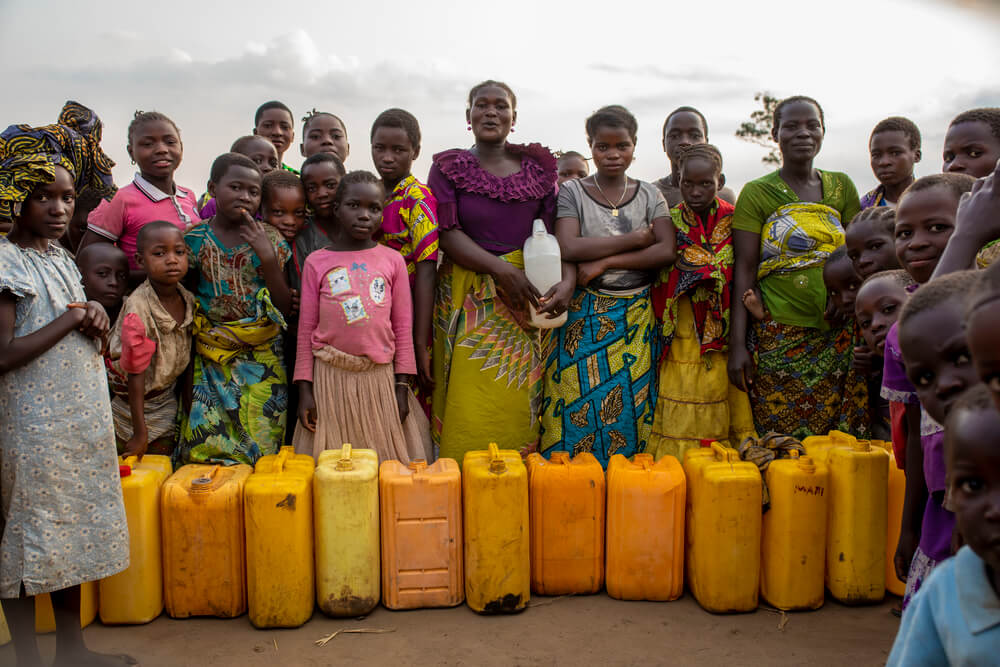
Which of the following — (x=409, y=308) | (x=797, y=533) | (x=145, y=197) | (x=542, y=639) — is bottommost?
(x=542, y=639)

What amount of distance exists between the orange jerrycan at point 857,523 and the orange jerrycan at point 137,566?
2.54 m

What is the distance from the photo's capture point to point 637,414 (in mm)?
3639

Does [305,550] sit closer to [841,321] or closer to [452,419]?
[452,419]

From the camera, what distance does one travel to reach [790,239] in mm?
3527

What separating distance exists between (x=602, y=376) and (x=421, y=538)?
1171 millimetres

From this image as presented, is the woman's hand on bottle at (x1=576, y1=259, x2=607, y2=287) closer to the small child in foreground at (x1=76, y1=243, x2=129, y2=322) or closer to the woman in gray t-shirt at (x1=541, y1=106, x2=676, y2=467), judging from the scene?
the woman in gray t-shirt at (x1=541, y1=106, x2=676, y2=467)

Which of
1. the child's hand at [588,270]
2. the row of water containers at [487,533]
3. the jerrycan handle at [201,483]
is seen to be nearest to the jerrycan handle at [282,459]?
the row of water containers at [487,533]

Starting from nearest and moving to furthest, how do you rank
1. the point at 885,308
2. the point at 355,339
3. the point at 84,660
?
1. the point at 885,308
2. the point at 84,660
3. the point at 355,339

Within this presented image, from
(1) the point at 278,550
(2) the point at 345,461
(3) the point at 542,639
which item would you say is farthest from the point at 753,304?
(1) the point at 278,550

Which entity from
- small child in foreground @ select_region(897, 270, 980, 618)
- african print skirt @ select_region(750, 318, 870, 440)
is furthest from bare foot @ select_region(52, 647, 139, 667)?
african print skirt @ select_region(750, 318, 870, 440)

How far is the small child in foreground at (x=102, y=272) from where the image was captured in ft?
10.1

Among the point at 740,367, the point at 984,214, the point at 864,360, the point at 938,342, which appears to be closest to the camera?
the point at 938,342

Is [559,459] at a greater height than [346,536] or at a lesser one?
greater

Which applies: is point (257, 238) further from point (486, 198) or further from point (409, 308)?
point (486, 198)
